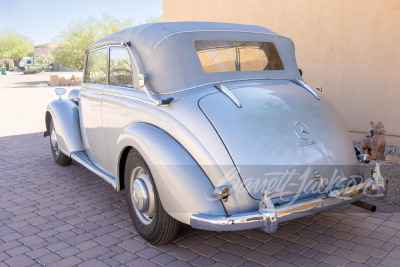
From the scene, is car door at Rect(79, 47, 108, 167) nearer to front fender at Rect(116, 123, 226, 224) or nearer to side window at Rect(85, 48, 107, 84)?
side window at Rect(85, 48, 107, 84)

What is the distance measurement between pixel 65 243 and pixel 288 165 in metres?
1.99

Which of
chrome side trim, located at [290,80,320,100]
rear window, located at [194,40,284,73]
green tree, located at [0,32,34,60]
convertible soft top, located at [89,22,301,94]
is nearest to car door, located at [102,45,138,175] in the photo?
convertible soft top, located at [89,22,301,94]

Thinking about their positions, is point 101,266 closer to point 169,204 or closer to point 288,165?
point 169,204

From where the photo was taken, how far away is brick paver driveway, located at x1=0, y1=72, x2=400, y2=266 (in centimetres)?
293

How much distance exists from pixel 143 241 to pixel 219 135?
125cm

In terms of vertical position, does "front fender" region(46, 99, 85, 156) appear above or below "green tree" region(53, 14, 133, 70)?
below

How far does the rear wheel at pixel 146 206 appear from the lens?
9.79ft

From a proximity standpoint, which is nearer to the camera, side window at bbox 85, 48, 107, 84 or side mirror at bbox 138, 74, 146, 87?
side mirror at bbox 138, 74, 146, 87

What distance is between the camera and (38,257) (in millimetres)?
3002

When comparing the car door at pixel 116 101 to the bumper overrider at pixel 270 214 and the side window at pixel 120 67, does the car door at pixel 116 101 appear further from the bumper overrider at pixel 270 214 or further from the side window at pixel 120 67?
the bumper overrider at pixel 270 214

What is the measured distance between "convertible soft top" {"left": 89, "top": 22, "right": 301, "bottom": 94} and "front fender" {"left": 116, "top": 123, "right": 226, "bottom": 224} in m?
0.48

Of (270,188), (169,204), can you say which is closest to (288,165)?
(270,188)
